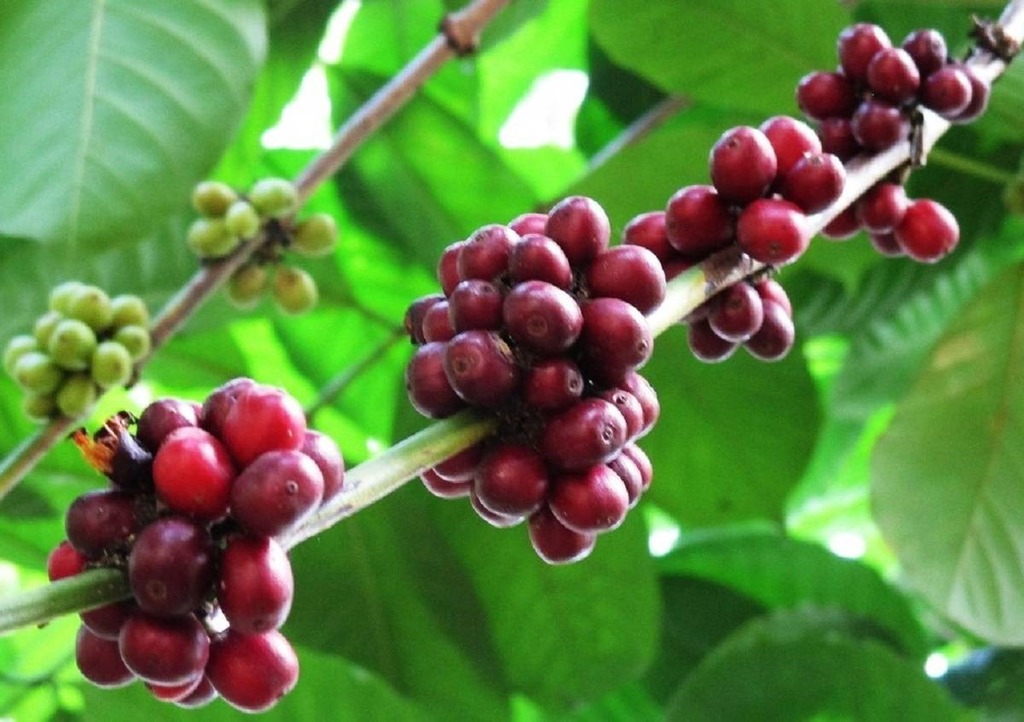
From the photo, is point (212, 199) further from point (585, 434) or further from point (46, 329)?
point (585, 434)

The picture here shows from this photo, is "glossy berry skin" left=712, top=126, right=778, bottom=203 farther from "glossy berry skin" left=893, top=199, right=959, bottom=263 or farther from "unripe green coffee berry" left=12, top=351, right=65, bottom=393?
"unripe green coffee berry" left=12, top=351, right=65, bottom=393

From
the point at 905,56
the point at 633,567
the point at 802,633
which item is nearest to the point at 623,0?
the point at 905,56

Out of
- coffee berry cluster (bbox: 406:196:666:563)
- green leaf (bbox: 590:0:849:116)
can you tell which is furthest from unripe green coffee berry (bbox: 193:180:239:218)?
coffee berry cluster (bbox: 406:196:666:563)

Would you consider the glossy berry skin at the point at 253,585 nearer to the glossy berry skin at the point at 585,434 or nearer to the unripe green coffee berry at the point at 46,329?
the glossy berry skin at the point at 585,434

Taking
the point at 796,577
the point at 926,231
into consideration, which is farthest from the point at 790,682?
the point at 926,231

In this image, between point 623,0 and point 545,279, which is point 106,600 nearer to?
point 545,279

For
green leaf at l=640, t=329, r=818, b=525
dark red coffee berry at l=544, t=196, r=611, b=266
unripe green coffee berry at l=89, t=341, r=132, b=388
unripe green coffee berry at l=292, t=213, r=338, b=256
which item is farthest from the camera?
green leaf at l=640, t=329, r=818, b=525
